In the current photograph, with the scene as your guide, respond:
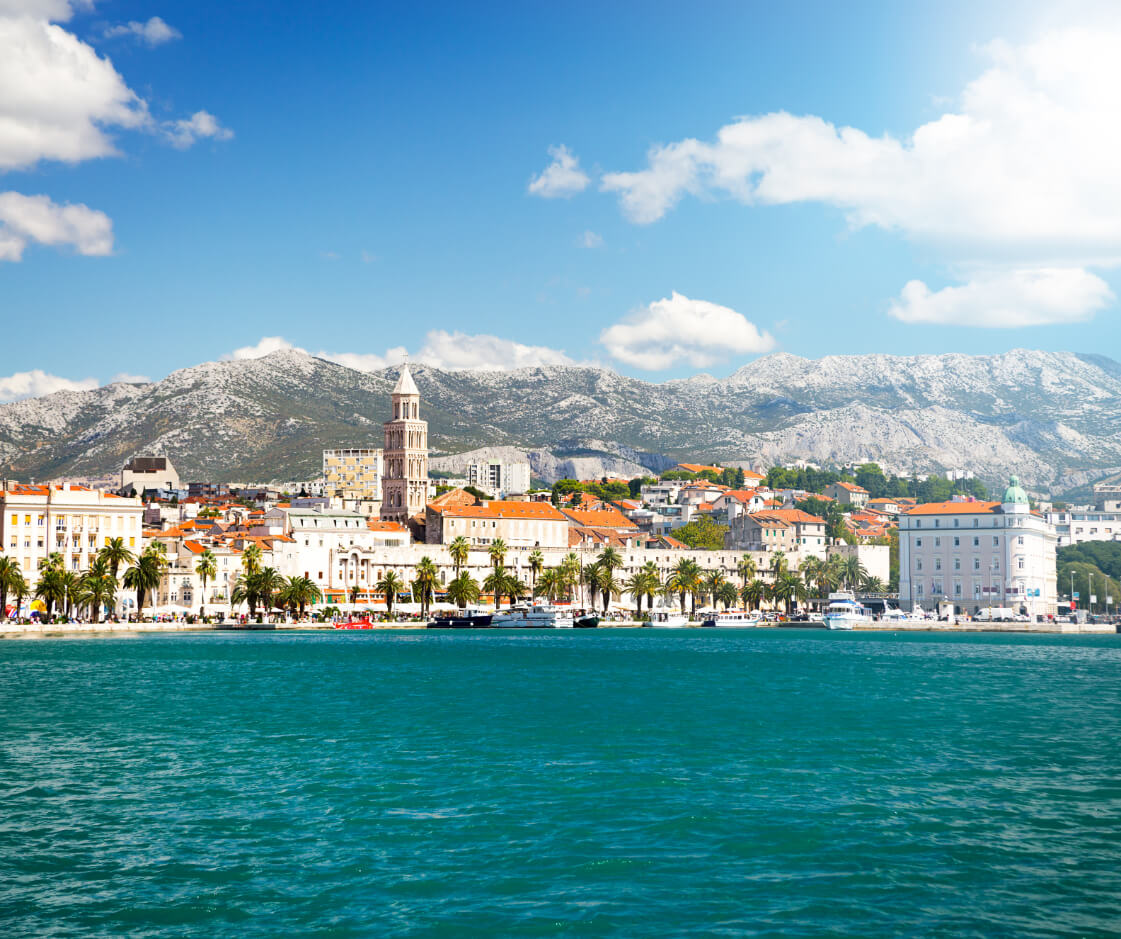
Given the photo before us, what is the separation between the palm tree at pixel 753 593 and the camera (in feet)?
543

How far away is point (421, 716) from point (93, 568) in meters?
75.4

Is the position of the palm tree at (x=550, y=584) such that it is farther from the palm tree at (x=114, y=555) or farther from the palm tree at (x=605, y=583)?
the palm tree at (x=114, y=555)

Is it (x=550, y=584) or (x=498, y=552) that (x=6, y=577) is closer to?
(x=498, y=552)

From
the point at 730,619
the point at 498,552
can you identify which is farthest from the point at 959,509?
the point at 498,552

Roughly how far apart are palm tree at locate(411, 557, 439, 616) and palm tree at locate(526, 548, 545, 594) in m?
13.9

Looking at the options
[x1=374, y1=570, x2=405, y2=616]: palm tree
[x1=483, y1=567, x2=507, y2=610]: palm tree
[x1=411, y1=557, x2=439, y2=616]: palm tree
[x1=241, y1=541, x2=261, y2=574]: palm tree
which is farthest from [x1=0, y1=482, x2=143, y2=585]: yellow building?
[x1=483, y1=567, x2=507, y2=610]: palm tree

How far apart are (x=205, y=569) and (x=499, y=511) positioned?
51.0 meters

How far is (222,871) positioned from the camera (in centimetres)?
1911

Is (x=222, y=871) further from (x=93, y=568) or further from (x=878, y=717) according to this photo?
(x=93, y=568)

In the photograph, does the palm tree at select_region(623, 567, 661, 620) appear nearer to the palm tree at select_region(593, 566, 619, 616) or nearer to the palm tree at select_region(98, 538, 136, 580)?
the palm tree at select_region(593, 566, 619, 616)

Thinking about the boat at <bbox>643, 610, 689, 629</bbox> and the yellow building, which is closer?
the yellow building

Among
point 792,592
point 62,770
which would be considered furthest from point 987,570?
point 62,770

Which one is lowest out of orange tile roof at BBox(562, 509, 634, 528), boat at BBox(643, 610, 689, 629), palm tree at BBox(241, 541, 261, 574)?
boat at BBox(643, 610, 689, 629)

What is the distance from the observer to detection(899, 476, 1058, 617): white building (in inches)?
6294
